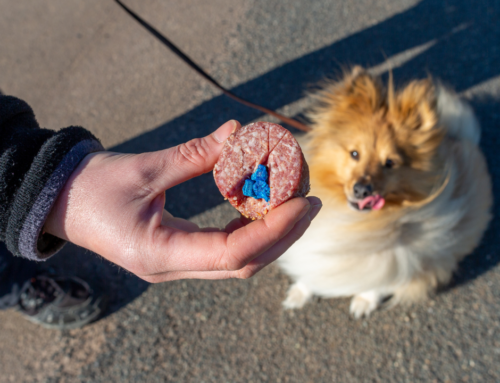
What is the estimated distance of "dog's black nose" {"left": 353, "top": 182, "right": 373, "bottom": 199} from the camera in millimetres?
2182

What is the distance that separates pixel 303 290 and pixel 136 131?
2337 millimetres

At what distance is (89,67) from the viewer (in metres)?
3.95

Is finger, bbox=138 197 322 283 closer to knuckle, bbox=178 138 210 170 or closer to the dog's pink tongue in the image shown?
knuckle, bbox=178 138 210 170

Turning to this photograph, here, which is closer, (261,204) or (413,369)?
(261,204)

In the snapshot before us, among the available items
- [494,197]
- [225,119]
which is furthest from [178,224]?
[494,197]

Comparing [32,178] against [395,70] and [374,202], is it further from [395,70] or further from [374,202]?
[395,70]

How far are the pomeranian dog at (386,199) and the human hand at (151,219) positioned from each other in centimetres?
97

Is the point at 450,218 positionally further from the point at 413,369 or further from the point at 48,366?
the point at 48,366

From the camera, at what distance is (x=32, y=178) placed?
1.31 metres

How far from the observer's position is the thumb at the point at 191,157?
1386 mm

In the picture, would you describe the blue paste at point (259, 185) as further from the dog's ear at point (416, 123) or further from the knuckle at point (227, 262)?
the dog's ear at point (416, 123)

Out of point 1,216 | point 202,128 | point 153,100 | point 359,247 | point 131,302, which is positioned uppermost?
point 1,216

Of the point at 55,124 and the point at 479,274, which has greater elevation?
the point at 55,124

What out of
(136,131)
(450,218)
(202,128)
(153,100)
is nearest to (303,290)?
(450,218)
